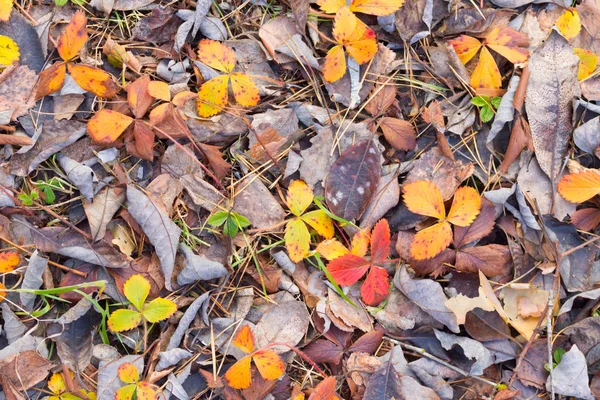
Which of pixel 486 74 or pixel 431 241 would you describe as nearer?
pixel 431 241

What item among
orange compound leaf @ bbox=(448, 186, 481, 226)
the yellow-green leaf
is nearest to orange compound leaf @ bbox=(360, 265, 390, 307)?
orange compound leaf @ bbox=(448, 186, 481, 226)

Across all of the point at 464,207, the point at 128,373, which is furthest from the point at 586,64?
the point at 128,373

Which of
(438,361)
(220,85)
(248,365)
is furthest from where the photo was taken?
(220,85)

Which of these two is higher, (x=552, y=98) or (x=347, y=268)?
(x=552, y=98)

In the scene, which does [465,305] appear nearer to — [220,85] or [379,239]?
[379,239]

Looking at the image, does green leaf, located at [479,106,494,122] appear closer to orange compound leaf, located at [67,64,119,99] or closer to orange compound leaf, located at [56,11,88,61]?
orange compound leaf, located at [67,64,119,99]

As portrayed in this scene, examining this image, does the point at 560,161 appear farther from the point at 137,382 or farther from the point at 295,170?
the point at 137,382
